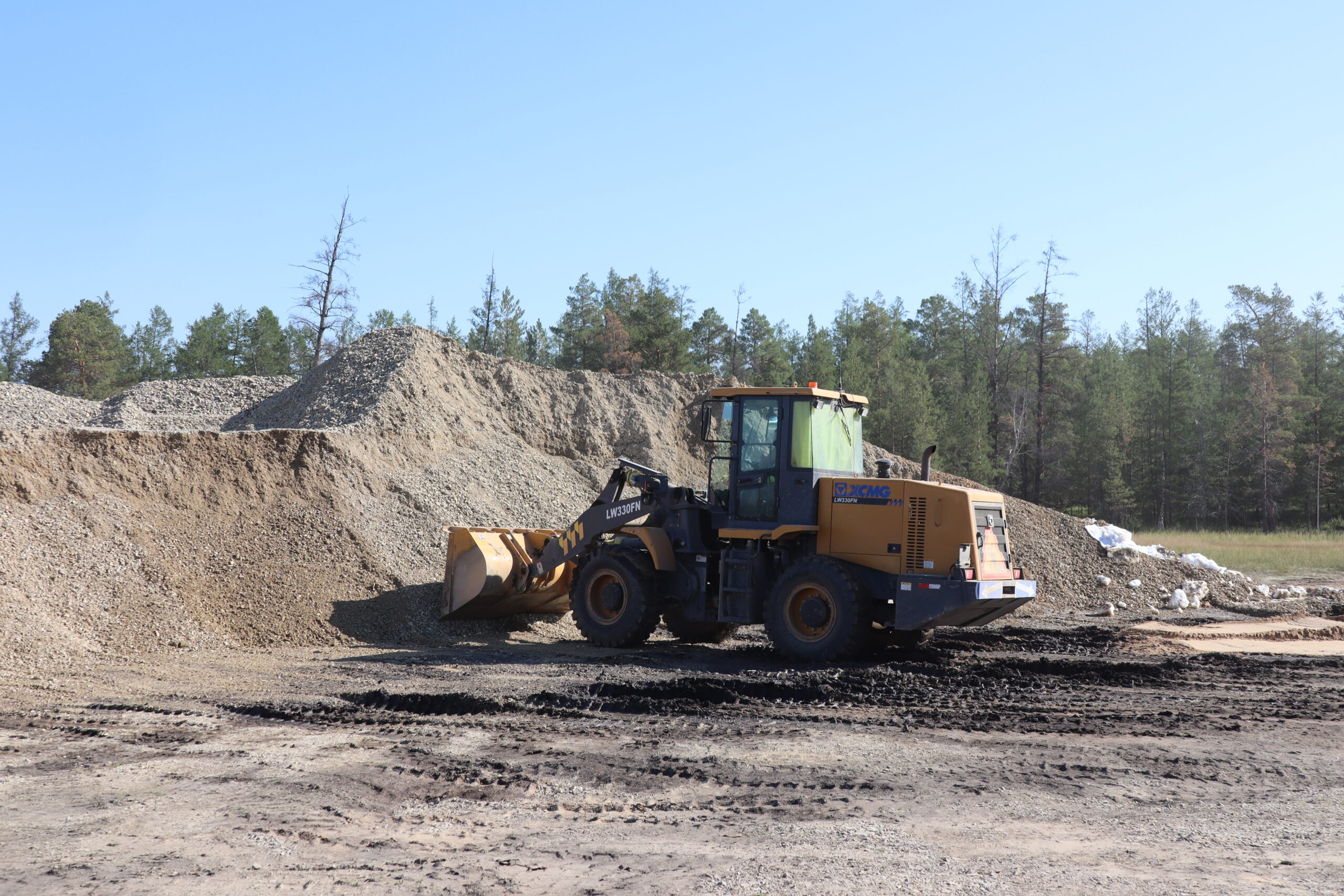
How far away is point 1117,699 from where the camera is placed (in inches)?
369

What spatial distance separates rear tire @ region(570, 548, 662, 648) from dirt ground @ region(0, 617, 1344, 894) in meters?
1.25

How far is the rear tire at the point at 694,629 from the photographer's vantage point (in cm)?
1281

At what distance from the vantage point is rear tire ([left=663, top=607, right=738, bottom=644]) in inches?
504

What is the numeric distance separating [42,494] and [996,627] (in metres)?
13.9

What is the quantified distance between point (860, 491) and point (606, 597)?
11.2 ft

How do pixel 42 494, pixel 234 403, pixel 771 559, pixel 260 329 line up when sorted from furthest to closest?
pixel 260 329 → pixel 234 403 → pixel 42 494 → pixel 771 559

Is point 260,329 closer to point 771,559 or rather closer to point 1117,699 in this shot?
point 771,559

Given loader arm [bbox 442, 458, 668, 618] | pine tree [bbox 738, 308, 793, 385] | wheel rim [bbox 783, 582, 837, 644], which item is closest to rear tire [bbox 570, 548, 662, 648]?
loader arm [bbox 442, 458, 668, 618]

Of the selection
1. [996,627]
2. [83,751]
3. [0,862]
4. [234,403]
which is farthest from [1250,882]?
[234,403]

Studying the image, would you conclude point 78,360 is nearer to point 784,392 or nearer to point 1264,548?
point 784,392

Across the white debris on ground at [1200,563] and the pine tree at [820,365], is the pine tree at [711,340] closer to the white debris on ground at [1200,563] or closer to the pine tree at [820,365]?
the pine tree at [820,365]

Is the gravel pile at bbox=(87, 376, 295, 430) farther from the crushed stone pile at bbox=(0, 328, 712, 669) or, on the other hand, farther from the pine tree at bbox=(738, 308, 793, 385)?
the pine tree at bbox=(738, 308, 793, 385)

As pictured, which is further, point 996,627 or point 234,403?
point 234,403

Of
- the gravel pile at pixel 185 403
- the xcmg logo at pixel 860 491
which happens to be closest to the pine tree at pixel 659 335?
the gravel pile at pixel 185 403
